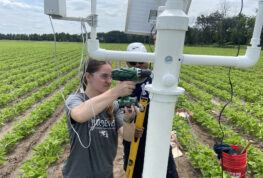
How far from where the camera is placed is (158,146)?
0.90 m

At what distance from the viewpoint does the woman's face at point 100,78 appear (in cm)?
169

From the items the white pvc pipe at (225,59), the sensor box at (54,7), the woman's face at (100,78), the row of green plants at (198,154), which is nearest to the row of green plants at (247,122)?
the row of green plants at (198,154)

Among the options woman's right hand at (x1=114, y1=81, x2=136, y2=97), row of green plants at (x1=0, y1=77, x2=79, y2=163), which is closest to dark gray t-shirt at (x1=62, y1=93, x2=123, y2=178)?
woman's right hand at (x1=114, y1=81, x2=136, y2=97)

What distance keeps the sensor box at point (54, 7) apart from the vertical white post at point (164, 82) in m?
0.49

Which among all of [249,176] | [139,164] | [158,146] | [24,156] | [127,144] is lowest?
[24,156]

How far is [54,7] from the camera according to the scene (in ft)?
3.21

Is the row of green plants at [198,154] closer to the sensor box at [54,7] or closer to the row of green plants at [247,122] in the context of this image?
the row of green plants at [247,122]

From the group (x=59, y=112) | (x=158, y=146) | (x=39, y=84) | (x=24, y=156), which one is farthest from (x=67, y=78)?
(x=158, y=146)

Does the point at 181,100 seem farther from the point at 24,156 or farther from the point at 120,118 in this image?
the point at 120,118

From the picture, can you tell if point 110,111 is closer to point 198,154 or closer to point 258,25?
point 258,25

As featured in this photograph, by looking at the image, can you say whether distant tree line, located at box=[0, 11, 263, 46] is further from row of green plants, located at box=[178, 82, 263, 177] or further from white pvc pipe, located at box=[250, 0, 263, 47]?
row of green plants, located at box=[178, 82, 263, 177]

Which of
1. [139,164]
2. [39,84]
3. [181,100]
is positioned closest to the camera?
[139,164]

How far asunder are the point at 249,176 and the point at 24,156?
4.34 meters

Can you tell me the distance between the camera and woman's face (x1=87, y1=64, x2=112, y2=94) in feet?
5.54
